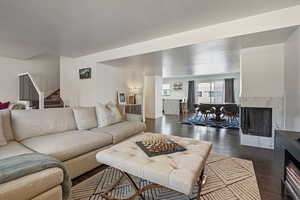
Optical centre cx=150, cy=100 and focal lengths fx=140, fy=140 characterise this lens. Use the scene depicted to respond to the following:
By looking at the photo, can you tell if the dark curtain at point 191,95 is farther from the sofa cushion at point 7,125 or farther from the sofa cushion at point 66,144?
the sofa cushion at point 7,125

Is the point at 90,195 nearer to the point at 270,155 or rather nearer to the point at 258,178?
the point at 258,178

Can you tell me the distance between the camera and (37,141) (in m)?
1.88

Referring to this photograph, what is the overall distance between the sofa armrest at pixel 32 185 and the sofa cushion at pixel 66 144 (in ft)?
1.49

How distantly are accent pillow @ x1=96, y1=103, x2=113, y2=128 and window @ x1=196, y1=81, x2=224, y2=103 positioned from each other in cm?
808

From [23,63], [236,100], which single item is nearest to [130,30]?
[23,63]

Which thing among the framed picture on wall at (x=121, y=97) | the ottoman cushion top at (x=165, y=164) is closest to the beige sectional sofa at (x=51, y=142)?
the ottoman cushion top at (x=165, y=164)

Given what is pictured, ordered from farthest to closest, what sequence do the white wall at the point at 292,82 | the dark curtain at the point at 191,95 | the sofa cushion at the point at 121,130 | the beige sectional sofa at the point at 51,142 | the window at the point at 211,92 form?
the dark curtain at the point at 191,95
the window at the point at 211,92
the sofa cushion at the point at 121,130
the white wall at the point at 292,82
the beige sectional sofa at the point at 51,142

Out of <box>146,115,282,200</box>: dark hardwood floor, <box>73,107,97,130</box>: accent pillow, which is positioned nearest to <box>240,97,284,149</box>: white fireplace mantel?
<box>146,115,282,200</box>: dark hardwood floor

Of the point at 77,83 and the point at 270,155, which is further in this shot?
the point at 77,83

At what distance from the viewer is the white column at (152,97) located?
712 centimetres

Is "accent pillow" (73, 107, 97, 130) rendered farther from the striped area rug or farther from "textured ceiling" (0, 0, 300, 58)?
"textured ceiling" (0, 0, 300, 58)

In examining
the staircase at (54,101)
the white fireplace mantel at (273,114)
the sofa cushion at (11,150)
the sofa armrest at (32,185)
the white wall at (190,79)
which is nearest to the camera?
the sofa armrest at (32,185)

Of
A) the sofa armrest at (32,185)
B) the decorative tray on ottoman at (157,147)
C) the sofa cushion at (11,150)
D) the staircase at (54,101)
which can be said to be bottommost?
the sofa armrest at (32,185)

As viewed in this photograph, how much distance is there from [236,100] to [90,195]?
928cm
